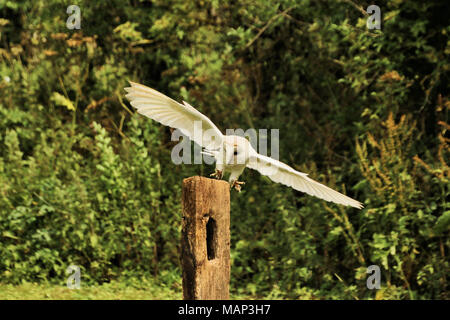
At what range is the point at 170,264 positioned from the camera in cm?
695

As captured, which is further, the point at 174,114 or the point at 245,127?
the point at 245,127

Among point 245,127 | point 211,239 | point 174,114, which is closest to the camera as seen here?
point 211,239

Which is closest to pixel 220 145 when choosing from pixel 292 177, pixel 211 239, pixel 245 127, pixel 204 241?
pixel 292 177

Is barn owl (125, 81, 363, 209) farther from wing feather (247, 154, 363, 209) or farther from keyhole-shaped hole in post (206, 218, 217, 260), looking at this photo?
keyhole-shaped hole in post (206, 218, 217, 260)

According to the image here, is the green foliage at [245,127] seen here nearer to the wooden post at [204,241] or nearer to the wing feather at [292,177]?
the wing feather at [292,177]

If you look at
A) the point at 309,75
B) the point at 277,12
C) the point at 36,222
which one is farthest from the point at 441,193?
the point at 36,222

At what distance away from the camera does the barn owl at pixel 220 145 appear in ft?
13.8

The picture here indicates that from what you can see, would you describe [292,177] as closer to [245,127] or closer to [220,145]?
[220,145]

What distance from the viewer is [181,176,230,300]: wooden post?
3549 mm

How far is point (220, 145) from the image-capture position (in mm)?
4469

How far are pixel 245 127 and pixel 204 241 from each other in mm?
4211

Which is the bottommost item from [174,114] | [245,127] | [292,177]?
[292,177]

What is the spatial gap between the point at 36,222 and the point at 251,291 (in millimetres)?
2640

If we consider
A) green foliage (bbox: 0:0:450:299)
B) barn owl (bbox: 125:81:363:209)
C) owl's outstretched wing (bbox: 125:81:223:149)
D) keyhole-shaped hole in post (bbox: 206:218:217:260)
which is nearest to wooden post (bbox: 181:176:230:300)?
keyhole-shaped hole in post (bbox: 206:218:217:260)
